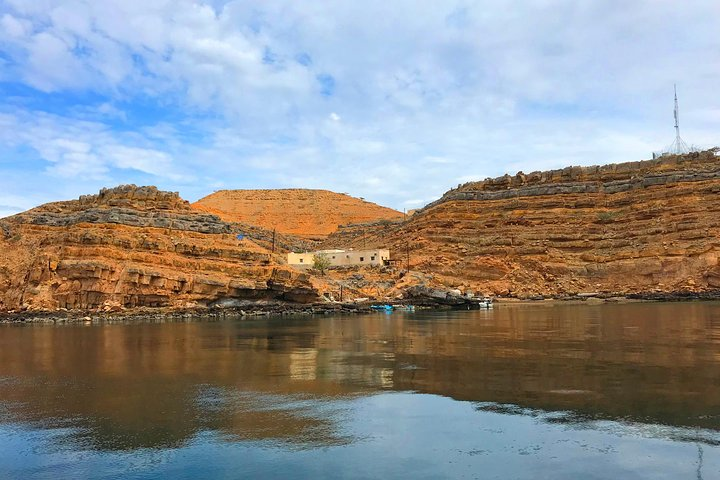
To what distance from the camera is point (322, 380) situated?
14.4 metres

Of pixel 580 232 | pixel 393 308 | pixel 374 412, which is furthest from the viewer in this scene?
pixel 580 232

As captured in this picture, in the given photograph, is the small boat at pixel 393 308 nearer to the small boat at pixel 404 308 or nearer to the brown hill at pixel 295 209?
the small boat at pixel 404 308

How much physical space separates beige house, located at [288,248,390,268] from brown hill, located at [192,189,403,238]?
49.4 m

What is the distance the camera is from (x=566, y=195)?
71250 millimetres

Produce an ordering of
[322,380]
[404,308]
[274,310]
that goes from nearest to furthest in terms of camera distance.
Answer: [322,380] < [274,310] < [404,308]

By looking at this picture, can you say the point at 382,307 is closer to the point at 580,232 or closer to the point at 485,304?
the point at 485,304

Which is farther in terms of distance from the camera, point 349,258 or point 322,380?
point 349,258

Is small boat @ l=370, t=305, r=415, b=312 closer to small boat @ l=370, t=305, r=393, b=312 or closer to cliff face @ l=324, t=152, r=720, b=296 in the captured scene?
small boat @ l=370, t=305, r=393, b=312

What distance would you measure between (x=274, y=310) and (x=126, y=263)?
13.6 m

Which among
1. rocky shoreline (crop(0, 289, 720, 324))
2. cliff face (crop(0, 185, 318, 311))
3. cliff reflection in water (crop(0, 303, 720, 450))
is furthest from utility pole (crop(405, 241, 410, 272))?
cliff reflection in water (crop(0, 303, 720, 450))

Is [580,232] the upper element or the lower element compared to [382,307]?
upper

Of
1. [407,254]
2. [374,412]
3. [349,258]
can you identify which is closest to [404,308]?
[407,254]

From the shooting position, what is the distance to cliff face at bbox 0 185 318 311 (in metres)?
48.1

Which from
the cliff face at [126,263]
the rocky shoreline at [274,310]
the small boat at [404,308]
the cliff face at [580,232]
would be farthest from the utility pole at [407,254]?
the cliff face at [126,263]
